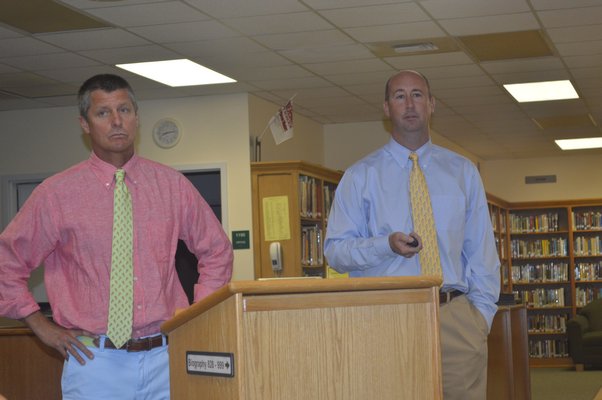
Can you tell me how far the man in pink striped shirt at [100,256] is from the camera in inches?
101

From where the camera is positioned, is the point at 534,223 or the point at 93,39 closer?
the point at 93,39

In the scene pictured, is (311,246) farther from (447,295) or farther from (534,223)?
(534,223)

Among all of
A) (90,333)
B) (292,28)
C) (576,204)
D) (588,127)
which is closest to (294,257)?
(292,28)

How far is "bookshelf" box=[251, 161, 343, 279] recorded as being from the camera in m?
8.75

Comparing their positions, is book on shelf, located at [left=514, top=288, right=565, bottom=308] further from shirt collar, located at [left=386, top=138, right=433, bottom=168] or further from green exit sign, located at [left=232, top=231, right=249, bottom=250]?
shirt collar, located at [left=386, top=138, right=433, bottom=168]

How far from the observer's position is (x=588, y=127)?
1234cm

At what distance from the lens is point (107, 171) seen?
108 inches

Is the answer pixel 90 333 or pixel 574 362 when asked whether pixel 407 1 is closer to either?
pixel 90 333

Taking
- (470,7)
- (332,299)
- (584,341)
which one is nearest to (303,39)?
(470,7)

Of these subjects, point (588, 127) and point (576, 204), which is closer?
point (588, 127)

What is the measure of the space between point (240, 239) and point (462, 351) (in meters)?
6.23

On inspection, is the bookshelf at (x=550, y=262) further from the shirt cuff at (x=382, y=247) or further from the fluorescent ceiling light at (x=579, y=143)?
the shirt cuff at (x=382, y=247)

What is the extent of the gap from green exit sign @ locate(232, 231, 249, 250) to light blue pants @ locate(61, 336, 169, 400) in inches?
253

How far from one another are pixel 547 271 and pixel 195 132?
7807mm
